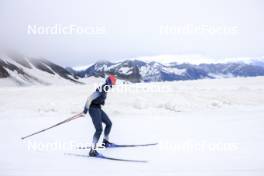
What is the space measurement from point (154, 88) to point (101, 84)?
13137 mm

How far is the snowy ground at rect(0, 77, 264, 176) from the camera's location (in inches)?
222

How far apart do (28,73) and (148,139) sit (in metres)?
93.0

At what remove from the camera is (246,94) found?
18609 mm

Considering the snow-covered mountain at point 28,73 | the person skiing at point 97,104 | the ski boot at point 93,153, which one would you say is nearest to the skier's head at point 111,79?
the person skiing at point 97,104

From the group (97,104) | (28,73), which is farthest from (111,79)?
(28,73)

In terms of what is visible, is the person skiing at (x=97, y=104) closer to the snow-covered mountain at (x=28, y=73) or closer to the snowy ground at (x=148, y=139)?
the snowy ground at (x=148, y=139)

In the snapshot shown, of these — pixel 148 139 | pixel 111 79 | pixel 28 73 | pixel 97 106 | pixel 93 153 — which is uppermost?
pixel 111 79

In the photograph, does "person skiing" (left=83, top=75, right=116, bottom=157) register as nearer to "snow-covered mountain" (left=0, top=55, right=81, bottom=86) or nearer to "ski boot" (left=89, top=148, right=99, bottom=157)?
"ski boot" (left=89, top=148, right=99, bottom=157)

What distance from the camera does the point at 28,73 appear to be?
97.4 metres

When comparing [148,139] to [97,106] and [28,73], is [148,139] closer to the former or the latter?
[97,106]

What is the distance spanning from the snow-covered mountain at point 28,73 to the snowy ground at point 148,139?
208 feet

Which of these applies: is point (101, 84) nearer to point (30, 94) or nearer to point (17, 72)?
point (30, 94)

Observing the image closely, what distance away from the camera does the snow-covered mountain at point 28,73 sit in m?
81.0

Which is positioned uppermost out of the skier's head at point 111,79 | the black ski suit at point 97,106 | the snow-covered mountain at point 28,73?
the skier's head at point 111,79
